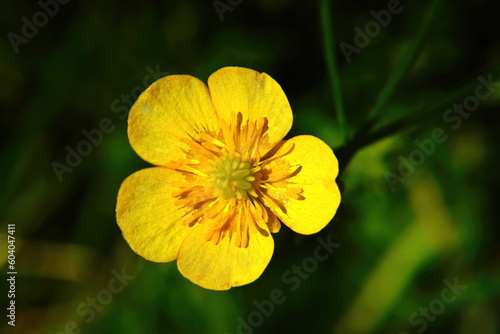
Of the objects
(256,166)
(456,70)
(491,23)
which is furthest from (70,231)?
(491,23)

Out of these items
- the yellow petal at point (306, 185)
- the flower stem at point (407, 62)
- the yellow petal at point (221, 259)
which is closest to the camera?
the yellow petal at point (306, 185)

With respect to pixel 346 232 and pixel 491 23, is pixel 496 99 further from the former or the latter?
pixel 346 232

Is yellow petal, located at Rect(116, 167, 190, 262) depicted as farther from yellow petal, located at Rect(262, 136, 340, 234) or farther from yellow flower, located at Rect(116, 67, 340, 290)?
yellow petal, located at Rect(262, 136, 340, 234)

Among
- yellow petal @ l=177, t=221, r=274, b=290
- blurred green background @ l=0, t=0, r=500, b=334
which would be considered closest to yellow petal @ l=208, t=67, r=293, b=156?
yellow petal @ l=177, t=221, r=274, b=290

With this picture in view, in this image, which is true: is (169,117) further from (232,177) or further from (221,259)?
(221,259)

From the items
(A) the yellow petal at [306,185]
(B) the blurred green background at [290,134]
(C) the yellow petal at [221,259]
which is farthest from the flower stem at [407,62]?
(C) the yellow petal at [221,259]

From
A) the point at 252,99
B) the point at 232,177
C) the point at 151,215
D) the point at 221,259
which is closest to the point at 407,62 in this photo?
the point at 252,99

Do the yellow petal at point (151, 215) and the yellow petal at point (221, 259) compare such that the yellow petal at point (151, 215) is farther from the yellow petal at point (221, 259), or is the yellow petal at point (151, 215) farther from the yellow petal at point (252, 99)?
the yellow petal at point (252, 99)

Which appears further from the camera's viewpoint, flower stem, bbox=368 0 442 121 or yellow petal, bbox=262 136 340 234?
flower stem, bbox=368 0 442 121
